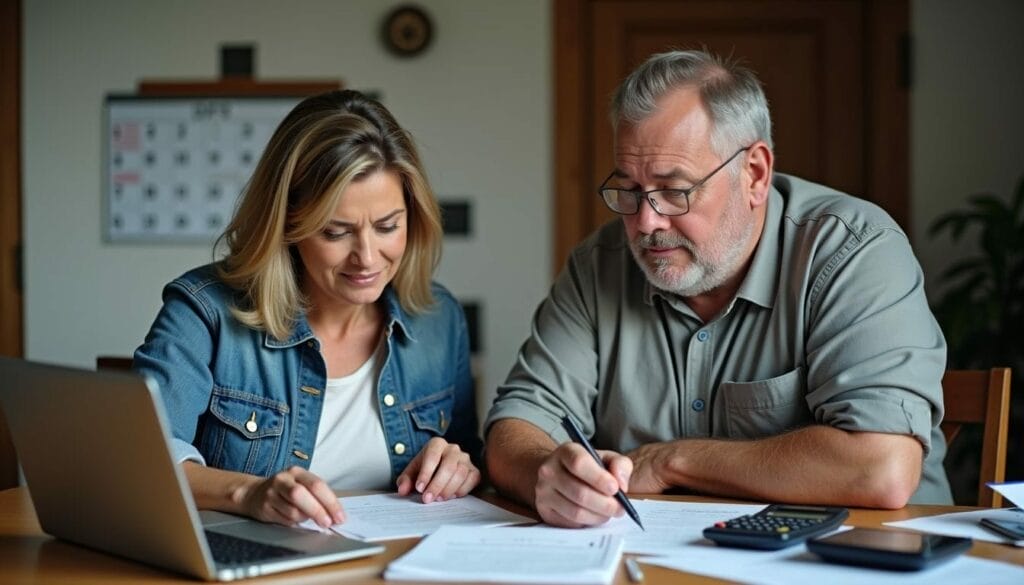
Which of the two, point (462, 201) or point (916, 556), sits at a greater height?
point (462, 201)

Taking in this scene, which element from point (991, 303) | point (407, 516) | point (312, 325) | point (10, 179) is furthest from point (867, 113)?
point (10, 179)

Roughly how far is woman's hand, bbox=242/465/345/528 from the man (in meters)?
0.31

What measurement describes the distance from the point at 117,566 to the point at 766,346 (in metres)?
1.07

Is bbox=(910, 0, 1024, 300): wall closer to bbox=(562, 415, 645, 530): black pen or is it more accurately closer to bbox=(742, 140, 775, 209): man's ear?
bbox=(742, 140, 775, 209): man's ear

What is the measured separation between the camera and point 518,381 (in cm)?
199

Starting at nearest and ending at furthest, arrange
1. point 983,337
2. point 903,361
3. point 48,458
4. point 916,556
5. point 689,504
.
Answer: point 916,556, point 48,458, point 689,504, point 903,361, point 983,337

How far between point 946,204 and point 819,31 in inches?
28.3

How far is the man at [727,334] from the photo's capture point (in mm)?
1635

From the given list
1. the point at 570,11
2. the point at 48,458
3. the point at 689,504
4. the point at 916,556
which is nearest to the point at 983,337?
the point at 570,11

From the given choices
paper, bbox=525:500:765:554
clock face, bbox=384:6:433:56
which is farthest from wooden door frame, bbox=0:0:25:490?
paper, bbox=525:500:765:554

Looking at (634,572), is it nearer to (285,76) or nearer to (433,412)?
(433,412)

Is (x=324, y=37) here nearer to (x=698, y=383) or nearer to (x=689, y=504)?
(x=698, y=383)

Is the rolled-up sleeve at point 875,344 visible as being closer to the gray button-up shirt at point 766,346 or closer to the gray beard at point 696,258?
the gray button-up shirt at point 766,346

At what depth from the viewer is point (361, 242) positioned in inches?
74.4
